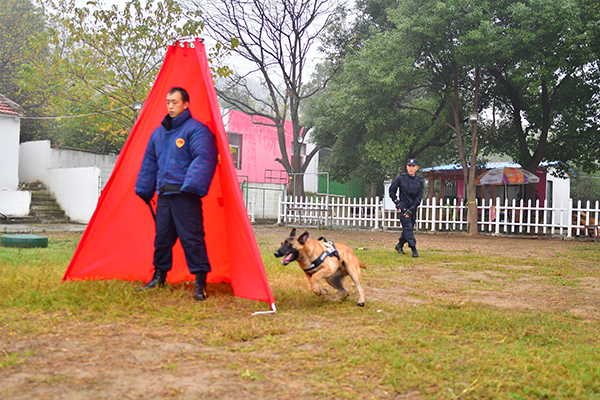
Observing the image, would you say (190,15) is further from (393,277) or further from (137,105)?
(393,277)

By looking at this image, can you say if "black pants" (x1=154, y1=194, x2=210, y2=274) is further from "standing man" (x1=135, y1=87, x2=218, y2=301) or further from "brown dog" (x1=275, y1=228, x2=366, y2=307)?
"brown dog" (x1=275, y1=228, x2=366, y2=307)

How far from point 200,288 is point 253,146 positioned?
2820cm

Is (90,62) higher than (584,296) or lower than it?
higher

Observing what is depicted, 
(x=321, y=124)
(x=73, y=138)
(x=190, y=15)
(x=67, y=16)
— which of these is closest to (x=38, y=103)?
(x=73, y=138)

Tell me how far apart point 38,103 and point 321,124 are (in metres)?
16.0

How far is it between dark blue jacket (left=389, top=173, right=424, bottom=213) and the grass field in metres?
4.33

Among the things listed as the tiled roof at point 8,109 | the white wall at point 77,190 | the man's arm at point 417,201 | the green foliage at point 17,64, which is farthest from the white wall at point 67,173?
the man's arm at point 417,201

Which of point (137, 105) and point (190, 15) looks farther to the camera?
point (190, 15)

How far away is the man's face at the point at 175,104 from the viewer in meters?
5.21

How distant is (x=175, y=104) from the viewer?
205 inches

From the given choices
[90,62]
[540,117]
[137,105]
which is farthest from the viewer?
[540,117]

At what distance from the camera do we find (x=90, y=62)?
18406mm

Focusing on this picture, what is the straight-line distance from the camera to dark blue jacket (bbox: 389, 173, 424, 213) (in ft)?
34.4

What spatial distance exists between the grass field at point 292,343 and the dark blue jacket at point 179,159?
105cm
